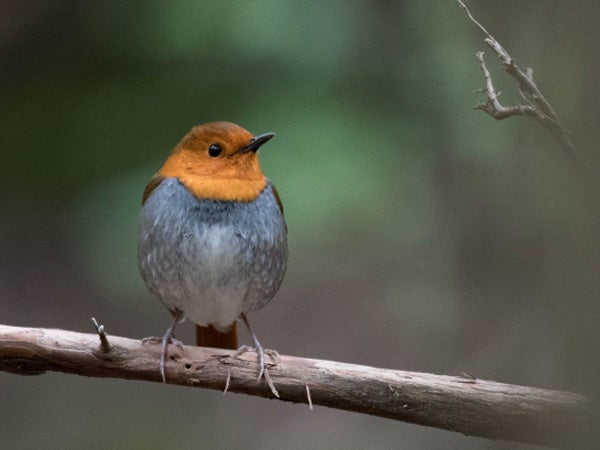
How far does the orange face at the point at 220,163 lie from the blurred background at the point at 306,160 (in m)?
0.53

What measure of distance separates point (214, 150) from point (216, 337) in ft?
3.02

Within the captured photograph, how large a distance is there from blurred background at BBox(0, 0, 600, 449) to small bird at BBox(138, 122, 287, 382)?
0.54m

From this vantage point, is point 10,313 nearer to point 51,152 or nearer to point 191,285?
point 51,152

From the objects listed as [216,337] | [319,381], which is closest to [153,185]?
[216,337]

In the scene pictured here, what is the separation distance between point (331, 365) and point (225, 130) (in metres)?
1.11

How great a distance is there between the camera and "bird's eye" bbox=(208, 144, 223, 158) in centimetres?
373

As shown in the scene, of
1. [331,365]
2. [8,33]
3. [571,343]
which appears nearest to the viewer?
[571,343]

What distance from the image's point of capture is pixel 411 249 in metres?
4.96

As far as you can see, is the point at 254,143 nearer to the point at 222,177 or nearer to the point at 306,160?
the point at 222,177

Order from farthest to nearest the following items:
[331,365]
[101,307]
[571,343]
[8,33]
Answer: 1. [101,307]
2. [8,33]
3. [331,365]
4. [571,343]

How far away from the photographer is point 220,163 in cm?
375

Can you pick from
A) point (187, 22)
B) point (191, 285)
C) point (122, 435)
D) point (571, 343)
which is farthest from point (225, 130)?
point (571, 343)

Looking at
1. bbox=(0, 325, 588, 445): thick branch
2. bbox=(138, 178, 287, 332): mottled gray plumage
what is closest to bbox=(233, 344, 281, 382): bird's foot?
bbox=(0, 325, 588, 445): thick branch

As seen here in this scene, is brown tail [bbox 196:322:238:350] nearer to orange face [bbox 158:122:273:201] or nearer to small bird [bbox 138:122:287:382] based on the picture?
small bird [bbox 138:122:287:382]
